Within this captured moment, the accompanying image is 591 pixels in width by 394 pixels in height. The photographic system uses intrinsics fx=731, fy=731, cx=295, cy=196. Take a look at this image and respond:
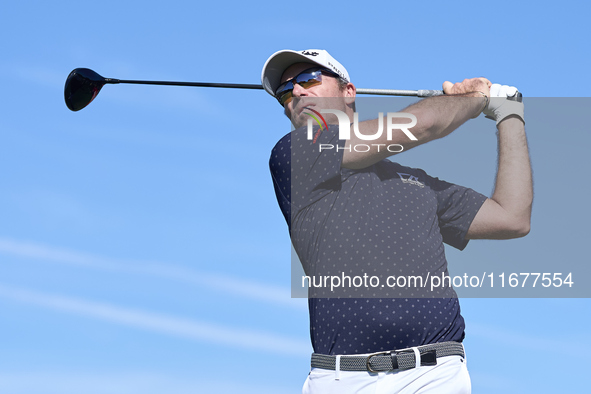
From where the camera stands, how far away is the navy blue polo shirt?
476 cm

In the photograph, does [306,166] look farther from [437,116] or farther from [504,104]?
[504,104]

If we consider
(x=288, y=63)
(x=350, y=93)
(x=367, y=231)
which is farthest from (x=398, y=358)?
(x=288, y=63)

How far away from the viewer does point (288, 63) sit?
6160 millimetres

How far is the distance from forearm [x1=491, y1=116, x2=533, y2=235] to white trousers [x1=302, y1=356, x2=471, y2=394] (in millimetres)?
1348

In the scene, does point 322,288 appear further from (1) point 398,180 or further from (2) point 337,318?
(1) point 398,180

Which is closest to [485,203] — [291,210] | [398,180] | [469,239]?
[469,239]

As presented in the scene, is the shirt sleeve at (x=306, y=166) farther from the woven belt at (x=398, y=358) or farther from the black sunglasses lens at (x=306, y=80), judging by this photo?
the woven belt at (x=398, y=358)

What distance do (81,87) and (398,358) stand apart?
191 inches

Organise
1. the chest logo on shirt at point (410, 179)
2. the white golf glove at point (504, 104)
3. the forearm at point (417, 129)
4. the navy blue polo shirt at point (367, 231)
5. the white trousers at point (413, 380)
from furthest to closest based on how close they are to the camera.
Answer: the white golf glove at point (504, 104) < the chest logo on shirt at point (410, 179) < the forearm at point (417, 129) < the navy blue polo shirt at point (367, 231) < the white trousers at point (413, 380)

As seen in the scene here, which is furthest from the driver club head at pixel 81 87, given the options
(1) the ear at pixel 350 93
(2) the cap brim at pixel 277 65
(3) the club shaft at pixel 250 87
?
(1) the ear at pixel 350 93

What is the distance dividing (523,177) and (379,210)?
4.03 ft

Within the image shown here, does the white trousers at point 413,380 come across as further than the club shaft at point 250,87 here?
No

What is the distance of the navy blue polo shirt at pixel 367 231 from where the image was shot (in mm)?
4762

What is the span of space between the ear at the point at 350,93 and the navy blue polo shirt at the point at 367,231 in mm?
868
